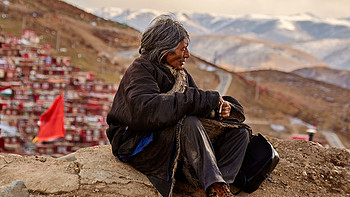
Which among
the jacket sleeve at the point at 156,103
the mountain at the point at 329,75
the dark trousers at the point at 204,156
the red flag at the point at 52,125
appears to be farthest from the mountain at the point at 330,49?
the jacket sleeve at the point at 156,103

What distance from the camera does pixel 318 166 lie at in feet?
9.19

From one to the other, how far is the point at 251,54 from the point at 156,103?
9267 cm

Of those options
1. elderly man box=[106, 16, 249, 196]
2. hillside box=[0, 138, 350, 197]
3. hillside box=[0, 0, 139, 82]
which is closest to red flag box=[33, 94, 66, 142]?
hillside box=[0, 138, 350, 197]

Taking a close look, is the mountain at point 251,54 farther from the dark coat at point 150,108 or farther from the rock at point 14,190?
the rock at point 14,190

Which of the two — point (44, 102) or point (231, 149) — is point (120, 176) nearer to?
point (231, 149)

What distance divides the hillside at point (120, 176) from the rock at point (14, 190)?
11mm

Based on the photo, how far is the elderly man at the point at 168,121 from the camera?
182 cm

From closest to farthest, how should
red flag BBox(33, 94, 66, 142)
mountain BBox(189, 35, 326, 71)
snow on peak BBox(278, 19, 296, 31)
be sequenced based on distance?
red flag BBox(33, 94, 66, 142)
mountain BBox(189, 35, 326, 71)
snow on peak BBox(278, 19, 296, 31)

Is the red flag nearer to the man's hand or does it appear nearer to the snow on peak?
the man's hand

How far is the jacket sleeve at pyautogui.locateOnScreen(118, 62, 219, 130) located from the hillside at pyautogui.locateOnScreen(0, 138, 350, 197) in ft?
1.47

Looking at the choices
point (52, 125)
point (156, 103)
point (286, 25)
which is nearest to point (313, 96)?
point (52, 125)

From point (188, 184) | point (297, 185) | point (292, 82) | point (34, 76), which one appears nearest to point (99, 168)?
point (188, 184)

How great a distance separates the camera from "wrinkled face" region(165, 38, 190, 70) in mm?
2059

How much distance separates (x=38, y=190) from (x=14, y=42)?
21542 millimetres
